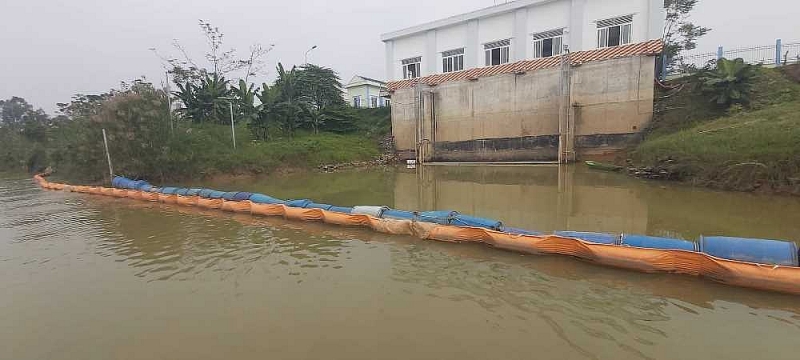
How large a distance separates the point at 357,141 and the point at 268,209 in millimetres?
15680

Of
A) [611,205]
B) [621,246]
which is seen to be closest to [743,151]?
[611,205]

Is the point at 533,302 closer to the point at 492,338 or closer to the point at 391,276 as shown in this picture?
the point at 492,338

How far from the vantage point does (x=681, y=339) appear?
9.97 ft

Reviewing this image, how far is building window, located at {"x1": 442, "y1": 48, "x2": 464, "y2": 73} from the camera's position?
21.2m

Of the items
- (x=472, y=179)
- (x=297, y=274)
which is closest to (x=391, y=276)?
(x=297, y=274)

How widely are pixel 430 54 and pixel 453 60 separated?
5.01 feet

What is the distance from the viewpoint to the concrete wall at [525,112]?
15742mm

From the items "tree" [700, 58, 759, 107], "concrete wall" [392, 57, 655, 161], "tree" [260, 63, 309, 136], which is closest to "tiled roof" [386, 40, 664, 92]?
"concrete wall" [392, 57, 655, 161]

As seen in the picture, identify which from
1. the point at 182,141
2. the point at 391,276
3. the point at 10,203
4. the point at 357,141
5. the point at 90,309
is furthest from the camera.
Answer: the point at 357,141

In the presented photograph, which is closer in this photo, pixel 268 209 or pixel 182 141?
pixel 268 209

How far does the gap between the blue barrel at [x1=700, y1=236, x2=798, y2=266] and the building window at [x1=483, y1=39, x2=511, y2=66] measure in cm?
1698

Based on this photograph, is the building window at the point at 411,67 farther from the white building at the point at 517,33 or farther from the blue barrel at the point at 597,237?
the blue barrel at the point at 597,237

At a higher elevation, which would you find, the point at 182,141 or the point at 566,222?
the point at 182,141

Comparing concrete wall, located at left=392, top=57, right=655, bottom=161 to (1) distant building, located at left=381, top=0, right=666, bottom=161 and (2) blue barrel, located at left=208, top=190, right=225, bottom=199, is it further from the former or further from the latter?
(2) blue barrel, located at left=208, top=190, right=225, bottom=199
